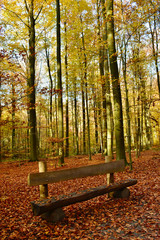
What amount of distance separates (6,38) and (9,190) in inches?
576

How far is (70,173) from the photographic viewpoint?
4.32 meters

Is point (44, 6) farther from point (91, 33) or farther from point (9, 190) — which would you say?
point (9, 190)

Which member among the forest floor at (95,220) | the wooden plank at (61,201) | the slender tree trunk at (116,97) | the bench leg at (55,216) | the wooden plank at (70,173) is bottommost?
the forest floor at (95,220)

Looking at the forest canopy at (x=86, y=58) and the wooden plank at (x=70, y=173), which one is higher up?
the forest canopy at (x=86, y=58)

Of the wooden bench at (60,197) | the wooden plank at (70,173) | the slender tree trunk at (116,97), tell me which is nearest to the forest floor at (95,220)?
the wooden bench at (60,197)

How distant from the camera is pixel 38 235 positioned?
352 cm

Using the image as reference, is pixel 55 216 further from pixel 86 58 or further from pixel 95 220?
pixel 86 58

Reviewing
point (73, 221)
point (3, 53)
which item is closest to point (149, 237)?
point (73, 221)

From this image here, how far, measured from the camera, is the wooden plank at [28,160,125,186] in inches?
153

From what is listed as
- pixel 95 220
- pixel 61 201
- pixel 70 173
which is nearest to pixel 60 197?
pixel 61 201

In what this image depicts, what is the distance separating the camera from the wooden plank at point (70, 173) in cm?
388

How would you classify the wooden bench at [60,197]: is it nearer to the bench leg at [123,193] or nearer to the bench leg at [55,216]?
the bench leg at [55,216]

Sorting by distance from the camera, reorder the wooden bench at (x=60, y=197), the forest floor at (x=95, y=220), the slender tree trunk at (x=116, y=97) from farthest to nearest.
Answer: the slender tree trunk at (x=116, y=97)
the wooden bench at (x=60, y=197)
the forest floor at (x=95, y=220)

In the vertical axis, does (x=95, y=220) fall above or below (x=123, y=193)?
below
